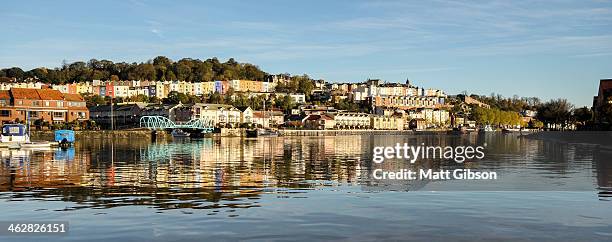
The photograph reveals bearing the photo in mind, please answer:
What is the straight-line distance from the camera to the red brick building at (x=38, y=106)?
94938mm

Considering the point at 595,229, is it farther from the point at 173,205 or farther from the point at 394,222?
the point at 173,205

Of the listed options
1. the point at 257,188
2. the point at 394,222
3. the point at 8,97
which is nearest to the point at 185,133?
the point at 8,97

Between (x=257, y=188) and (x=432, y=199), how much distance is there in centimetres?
578

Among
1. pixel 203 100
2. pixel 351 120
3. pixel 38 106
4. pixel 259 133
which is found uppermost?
pixel 203 100

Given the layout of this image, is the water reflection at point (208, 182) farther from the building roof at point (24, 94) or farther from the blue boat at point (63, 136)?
the building roof at point (24, 94)

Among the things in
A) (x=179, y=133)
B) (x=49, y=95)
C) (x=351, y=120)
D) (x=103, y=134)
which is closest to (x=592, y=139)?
(x=103, y=134)

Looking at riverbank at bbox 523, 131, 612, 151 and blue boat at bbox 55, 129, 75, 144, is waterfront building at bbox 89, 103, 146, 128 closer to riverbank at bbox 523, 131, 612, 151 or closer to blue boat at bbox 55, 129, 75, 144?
blue boat at bbox 55, 129, 75, 144

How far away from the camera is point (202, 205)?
1661 centimetres

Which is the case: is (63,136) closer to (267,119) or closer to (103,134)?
(103,134)

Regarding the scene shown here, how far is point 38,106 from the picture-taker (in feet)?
322

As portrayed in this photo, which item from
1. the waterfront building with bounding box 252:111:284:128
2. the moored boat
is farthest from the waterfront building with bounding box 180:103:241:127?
the moored boat

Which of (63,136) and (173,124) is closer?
(63,136)

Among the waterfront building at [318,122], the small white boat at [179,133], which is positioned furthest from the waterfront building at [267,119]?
the small white boat at [179,133]

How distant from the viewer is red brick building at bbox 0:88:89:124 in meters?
94.9
